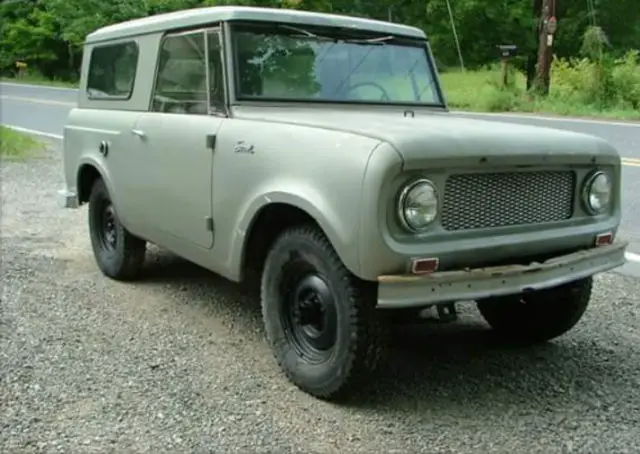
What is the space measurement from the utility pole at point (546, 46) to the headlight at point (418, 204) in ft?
67.4

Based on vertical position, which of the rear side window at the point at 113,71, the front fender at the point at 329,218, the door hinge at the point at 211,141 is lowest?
the front fender at the point at 329,218

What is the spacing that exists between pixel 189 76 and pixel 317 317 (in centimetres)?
185

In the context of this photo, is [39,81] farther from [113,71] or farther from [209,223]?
[209,223]

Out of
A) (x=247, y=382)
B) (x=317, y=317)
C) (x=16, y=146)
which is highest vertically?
(x=317, y=317)

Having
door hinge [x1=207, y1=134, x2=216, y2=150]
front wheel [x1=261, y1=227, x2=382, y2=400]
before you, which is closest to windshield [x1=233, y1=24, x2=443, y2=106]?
door hinge [x1=207, y1=134, x2=216, y2=150]

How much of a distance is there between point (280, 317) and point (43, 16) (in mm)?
44601

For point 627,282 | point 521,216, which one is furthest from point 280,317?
point 627,282

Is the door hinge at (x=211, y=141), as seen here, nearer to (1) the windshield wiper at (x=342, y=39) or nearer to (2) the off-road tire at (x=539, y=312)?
(1) the windshield wiper at (x=342, y=39)

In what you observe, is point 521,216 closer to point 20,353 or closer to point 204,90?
point 204,90

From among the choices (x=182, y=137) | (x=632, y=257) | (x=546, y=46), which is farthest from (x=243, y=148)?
(x=546, y=46)

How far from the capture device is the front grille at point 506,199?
342 centimetres

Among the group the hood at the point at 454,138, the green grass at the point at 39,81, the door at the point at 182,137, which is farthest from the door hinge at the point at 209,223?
the green grass at the point at 39,81

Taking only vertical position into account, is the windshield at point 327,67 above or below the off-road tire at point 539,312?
above

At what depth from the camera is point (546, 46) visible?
75.0 ft
